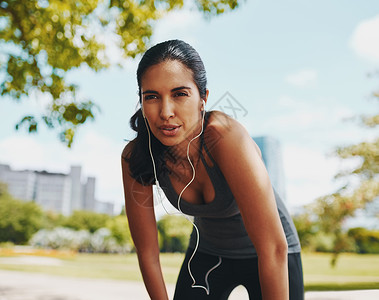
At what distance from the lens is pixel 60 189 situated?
82.7 metres

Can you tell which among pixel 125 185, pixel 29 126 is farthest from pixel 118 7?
pixel 125 185

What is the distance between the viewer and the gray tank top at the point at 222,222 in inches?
59.8

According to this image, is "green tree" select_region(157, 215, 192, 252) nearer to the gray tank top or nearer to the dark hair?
the gray tank top

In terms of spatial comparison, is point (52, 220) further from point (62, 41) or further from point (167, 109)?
point (167, 109)

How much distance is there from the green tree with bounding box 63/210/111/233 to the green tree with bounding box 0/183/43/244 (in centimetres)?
279

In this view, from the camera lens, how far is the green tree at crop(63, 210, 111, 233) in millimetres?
31250

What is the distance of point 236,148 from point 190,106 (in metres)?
0.24

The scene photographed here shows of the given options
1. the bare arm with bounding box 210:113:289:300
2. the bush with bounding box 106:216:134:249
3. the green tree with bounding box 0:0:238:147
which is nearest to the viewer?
the bare arm with bounding box 210:113:289:300

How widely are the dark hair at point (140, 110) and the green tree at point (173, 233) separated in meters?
22.8

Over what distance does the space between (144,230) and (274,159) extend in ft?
4.38

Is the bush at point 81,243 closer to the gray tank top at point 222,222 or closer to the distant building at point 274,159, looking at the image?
the distant building at point 274,159

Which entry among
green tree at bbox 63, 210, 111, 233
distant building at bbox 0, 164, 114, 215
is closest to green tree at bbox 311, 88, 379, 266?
green tree at bbox 63, 210, 111, 233

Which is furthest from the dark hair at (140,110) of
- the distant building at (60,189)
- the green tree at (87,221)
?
the distant building at (60,189)

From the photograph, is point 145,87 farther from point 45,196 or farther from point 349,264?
point 45,196
